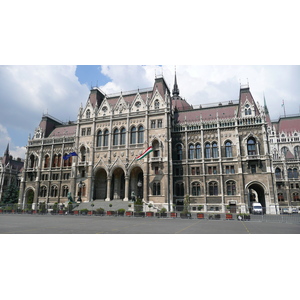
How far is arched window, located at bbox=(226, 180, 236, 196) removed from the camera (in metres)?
42.1

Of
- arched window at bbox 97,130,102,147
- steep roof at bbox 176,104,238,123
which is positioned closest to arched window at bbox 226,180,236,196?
steep roof at bbox 176,104,238,123

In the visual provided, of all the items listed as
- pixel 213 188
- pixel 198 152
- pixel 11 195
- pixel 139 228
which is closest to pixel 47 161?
pixel 11 195

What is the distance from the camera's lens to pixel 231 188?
4231cm

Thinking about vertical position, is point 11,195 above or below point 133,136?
below

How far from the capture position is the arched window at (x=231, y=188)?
138 ft

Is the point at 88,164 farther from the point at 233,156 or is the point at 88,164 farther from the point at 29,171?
the point at 233,156

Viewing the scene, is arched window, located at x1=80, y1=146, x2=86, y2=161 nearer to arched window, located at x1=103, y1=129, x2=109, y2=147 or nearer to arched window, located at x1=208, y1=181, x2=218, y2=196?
arched window, located at x1=103, y1=129, x2=109, y2=147

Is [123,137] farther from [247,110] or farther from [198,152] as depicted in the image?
[247,110]

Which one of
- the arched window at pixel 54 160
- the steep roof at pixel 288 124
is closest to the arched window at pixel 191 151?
the arched window at pixel 54 160

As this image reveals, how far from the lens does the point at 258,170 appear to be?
41188 millimetres

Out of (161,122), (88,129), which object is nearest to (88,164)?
(88,129)

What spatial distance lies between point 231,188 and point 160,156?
Answer: 47.2 ft

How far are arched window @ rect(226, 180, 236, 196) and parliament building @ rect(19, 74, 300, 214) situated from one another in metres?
0.17

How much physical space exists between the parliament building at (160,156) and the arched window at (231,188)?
17cm
